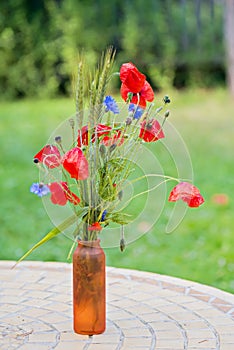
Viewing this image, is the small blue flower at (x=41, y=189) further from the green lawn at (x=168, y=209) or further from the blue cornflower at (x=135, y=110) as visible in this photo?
the green lawn at (x=168, y=209)

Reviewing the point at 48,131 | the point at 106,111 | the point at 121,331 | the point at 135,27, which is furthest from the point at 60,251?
the point at 135,27

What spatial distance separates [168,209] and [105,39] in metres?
5.86

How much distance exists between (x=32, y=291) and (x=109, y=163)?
1.09m

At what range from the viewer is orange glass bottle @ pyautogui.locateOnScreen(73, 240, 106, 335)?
2816mm

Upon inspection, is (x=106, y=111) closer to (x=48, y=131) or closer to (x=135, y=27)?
(x=48, y=131)

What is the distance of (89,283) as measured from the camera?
2.82 meters

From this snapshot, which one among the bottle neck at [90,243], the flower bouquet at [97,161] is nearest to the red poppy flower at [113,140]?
the flower bouquet at [97,161]

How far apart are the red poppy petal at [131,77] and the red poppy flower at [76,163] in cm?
35

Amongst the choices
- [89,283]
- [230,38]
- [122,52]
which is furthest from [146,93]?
[122,52]

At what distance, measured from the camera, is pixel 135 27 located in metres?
11.6

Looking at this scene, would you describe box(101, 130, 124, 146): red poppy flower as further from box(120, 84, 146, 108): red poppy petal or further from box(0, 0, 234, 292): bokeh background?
box(0, 0, 234, 292): bokeh background

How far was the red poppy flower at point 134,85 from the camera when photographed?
8.89ft

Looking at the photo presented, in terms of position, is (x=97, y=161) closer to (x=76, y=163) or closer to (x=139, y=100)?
(x=76, y=163)

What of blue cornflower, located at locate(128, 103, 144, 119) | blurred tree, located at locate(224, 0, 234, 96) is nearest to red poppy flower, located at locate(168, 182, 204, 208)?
blue cornflower, located at locate(128, 103, 144, 119)
